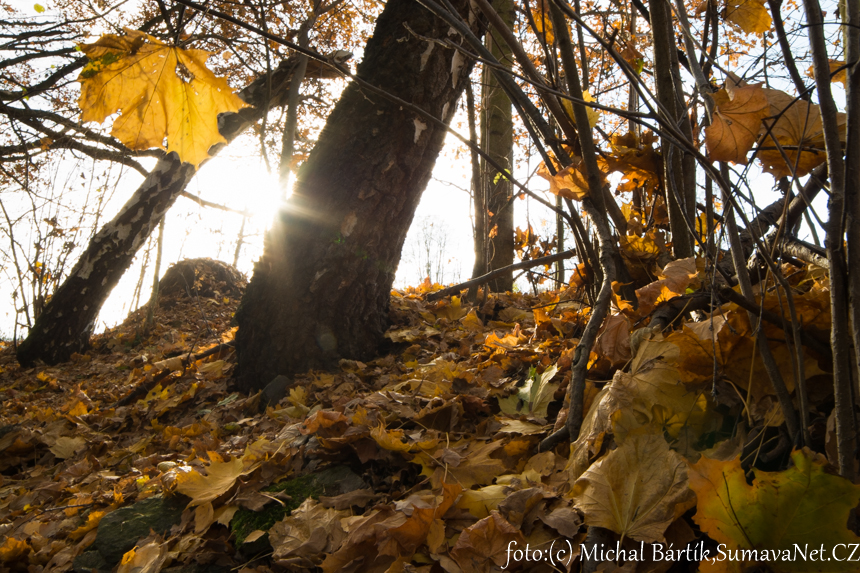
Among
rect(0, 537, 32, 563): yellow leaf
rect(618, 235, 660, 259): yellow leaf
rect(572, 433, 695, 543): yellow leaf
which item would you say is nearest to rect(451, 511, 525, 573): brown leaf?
rect(572, 433, 695, 543): yellow leaf

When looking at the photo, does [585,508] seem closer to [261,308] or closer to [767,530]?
[767,530]

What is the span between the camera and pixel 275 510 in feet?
3.72

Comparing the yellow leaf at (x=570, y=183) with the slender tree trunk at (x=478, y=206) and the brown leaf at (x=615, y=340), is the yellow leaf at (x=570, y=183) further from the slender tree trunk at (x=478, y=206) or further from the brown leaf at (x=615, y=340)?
the slender tree trunk at (x=478, y=206)

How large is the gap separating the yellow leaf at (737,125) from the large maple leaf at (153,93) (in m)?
0.99

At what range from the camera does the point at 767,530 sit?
63 centimetres

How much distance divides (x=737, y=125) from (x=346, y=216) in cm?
178

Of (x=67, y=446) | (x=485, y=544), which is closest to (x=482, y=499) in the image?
(x=485, y=544)

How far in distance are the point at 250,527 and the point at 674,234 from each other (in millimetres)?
1395

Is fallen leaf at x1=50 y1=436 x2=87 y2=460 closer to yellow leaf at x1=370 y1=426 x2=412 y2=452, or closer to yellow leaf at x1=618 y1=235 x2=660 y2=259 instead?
yellow leaf at x1=370 y1=426 x2=412 y2=452

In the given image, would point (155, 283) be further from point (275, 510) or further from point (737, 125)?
point (737, 125)

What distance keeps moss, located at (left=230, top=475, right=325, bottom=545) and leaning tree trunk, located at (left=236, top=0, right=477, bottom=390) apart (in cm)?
101

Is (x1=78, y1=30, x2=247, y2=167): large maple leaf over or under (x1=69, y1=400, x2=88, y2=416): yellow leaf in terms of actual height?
over

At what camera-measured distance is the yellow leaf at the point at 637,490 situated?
74 centimetres

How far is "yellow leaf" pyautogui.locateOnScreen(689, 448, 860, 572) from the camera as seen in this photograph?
1.94 feet
